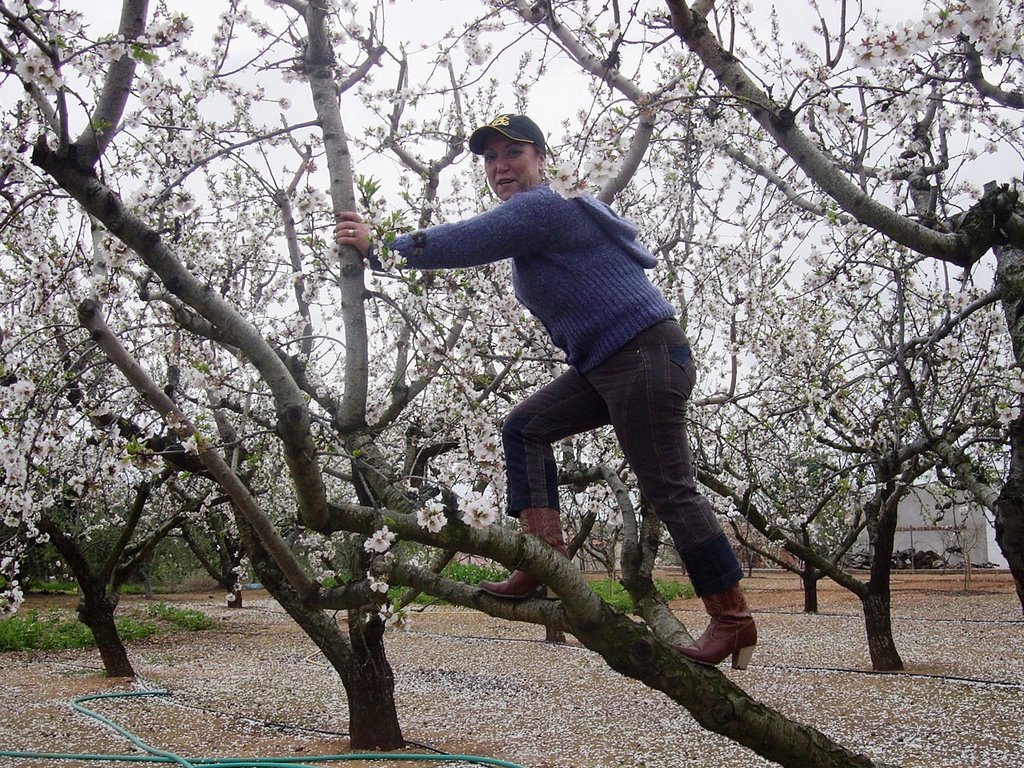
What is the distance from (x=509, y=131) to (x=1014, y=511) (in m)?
1.99

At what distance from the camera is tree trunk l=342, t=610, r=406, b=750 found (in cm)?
546

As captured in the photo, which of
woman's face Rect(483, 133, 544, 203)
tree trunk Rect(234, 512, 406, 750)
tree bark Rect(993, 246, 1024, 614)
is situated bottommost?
tree trunk Rect(234, 512, 406, 750)

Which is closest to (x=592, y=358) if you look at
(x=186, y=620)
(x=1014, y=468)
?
(x=1014, y=468)

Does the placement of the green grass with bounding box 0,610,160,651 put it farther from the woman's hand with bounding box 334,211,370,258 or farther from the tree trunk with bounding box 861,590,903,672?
the woman's hand with bounding box 334,211,370,258

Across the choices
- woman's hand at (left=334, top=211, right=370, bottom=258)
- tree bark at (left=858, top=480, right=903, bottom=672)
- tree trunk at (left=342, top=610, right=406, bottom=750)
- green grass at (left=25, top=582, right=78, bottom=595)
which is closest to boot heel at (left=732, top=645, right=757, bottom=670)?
woman's hand at (left=334, top=211, right=370, bottom=258)

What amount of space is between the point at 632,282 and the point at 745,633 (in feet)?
2.94

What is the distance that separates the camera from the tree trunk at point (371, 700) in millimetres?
5461

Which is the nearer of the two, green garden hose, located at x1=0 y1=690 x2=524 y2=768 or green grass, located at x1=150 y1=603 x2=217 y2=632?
green garden hose, located at x1=0 y1=690 x2=524 y2=768

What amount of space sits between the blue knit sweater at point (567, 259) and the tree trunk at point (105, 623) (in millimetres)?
7668

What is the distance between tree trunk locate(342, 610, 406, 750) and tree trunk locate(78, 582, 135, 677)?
404 centimetres

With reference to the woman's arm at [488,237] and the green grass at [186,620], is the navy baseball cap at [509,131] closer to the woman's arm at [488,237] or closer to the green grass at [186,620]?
the woman's arm at [488,237]

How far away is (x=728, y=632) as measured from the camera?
6.93 ft

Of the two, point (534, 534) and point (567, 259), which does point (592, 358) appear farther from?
point (534, 534)

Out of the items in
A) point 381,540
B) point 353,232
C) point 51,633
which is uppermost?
point 353,232
